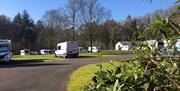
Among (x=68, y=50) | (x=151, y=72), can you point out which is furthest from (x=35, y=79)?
(x=68, y=50)

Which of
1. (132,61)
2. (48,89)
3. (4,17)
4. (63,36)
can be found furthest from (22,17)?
(132,61)

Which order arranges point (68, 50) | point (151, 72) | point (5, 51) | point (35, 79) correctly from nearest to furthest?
point (151, 72) → point (35, 79) → point (5, 51) → point (68, 50)

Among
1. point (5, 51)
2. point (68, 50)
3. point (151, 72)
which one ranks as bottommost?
point (151, 72)

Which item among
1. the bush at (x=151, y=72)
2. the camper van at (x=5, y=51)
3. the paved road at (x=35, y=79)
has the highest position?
the camper van at (x=5, y=51)

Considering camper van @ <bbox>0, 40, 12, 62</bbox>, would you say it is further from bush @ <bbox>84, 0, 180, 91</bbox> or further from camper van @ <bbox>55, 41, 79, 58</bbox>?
bush @ <bbox>84, 0, 180, 91</bbox>

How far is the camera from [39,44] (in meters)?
119

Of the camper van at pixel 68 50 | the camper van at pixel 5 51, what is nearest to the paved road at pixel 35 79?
the camper van at pixel 5 51

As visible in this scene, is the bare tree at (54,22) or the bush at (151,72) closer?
the bush at (151,72)

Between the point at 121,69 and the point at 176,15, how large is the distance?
28.2 inches

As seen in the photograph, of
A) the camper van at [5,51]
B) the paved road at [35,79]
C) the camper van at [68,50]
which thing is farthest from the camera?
the camper van at [68,50]

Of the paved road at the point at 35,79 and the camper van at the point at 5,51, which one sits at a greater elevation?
the camper van at the point at 5,51

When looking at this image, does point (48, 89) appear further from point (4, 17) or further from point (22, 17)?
point (22, 17)

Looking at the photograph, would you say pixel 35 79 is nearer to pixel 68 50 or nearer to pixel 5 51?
pixel 5 51

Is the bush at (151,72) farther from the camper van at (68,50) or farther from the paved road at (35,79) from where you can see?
the camper van at (68,50)
